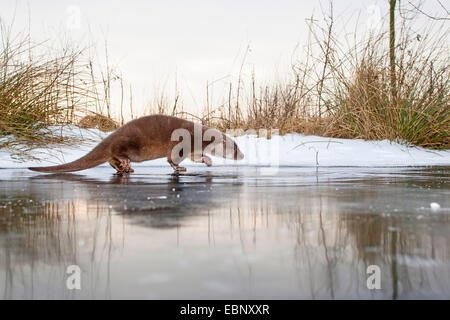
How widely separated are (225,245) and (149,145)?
3.83 metres

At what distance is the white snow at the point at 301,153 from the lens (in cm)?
584

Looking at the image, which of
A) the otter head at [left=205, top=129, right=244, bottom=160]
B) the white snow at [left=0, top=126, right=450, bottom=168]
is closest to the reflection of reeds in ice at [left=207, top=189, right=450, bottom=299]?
the otter head at [left=205, top=129, right=244, bottom=160]

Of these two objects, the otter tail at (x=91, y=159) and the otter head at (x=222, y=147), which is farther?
the otter head at (x=222, y=147)

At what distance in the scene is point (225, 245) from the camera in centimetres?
164

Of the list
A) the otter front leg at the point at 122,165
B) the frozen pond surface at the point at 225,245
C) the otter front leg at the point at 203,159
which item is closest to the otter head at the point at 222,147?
the otter front leg at the point at 203,159

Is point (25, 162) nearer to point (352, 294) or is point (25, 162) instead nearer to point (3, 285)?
point (3, 285)

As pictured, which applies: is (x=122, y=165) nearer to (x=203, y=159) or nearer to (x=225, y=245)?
(x=203, y=159)

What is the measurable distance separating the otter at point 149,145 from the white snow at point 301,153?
25.0 inches

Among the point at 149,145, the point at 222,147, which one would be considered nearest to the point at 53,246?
the point at 149,145

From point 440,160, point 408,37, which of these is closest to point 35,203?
point 440,160

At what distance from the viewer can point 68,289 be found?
120 cm

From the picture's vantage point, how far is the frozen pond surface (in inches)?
47.6

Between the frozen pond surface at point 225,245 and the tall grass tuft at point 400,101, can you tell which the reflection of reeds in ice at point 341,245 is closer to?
the frozen pond surface at point 225,245
